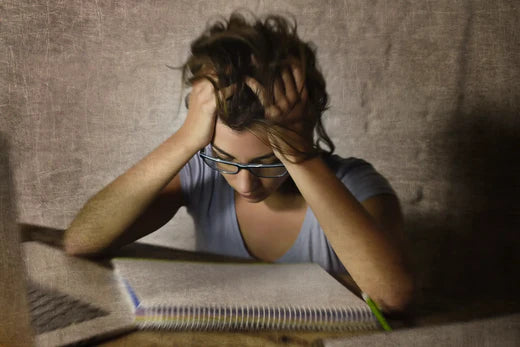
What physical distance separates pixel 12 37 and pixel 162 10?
0.70ft

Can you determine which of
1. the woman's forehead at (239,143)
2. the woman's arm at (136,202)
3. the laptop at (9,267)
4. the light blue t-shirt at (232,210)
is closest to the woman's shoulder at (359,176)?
the light blue t-shirt at (232,210)

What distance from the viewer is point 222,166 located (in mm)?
678

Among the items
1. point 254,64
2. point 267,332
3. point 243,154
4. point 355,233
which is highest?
point 254,64

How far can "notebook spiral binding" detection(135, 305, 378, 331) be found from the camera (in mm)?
627

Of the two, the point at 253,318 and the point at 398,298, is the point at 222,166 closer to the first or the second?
the point at 253,318

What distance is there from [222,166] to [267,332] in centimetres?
24

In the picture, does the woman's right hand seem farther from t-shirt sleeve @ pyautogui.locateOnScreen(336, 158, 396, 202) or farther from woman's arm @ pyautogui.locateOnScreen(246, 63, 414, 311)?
t-shirt sleeve @ pyautogui.locateOnScreen(336, 158, 396, 202)

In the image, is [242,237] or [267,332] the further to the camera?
[242,237]

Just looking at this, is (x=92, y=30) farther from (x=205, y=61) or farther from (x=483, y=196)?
(x=483, y=196)

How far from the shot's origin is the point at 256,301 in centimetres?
65

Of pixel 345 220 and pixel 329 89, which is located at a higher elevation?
pixel 329 89

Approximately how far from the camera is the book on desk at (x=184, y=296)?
628 millimetres

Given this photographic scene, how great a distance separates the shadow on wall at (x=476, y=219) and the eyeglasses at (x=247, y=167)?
0.77ft

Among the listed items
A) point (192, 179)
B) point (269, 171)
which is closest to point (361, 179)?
point (269, 171)
